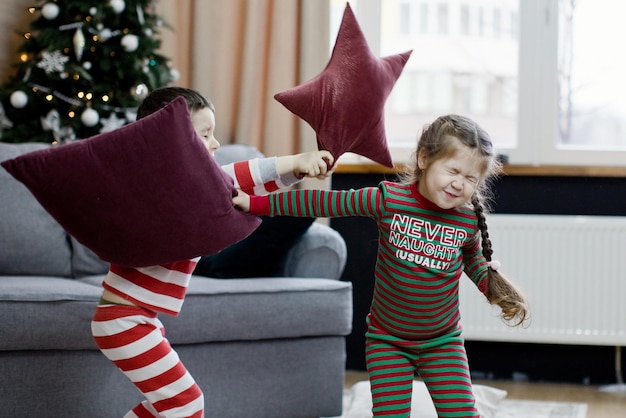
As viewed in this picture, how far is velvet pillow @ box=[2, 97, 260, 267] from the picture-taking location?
1.99 metres

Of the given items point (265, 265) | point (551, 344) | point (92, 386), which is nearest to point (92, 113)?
point (265, 265)

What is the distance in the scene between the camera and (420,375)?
2211mm

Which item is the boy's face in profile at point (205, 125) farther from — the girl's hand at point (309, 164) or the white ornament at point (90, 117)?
the white ornament at point (90, 117)

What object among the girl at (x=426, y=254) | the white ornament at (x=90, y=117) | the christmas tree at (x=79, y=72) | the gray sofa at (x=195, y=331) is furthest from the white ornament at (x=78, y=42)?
the girl at (x=426, y=254)

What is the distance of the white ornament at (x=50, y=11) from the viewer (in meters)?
3.71

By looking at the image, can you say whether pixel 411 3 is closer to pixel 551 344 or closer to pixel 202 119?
pixel 551 344

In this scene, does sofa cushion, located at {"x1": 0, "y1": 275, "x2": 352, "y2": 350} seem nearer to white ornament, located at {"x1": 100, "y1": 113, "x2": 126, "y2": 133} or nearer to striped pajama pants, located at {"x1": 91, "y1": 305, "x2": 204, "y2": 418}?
striped pajama pants, located at {"x1": 91, "y1": 305, "x2": 204, "y2": 418}

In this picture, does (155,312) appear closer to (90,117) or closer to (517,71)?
(90,117)

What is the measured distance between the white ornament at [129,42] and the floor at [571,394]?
5.43 feet

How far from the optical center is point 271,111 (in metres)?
3.98

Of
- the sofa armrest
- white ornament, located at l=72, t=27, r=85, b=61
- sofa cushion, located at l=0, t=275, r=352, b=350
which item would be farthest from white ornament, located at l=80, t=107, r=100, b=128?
the sofa armrest

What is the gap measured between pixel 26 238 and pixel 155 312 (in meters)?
1.18

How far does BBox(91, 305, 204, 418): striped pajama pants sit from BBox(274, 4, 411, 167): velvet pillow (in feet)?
2.02

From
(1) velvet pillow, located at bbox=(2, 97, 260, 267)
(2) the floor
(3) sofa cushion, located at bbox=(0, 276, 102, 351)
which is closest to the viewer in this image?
(1) velvet pillow, located at bbox=(2, 97, 260, 267)
